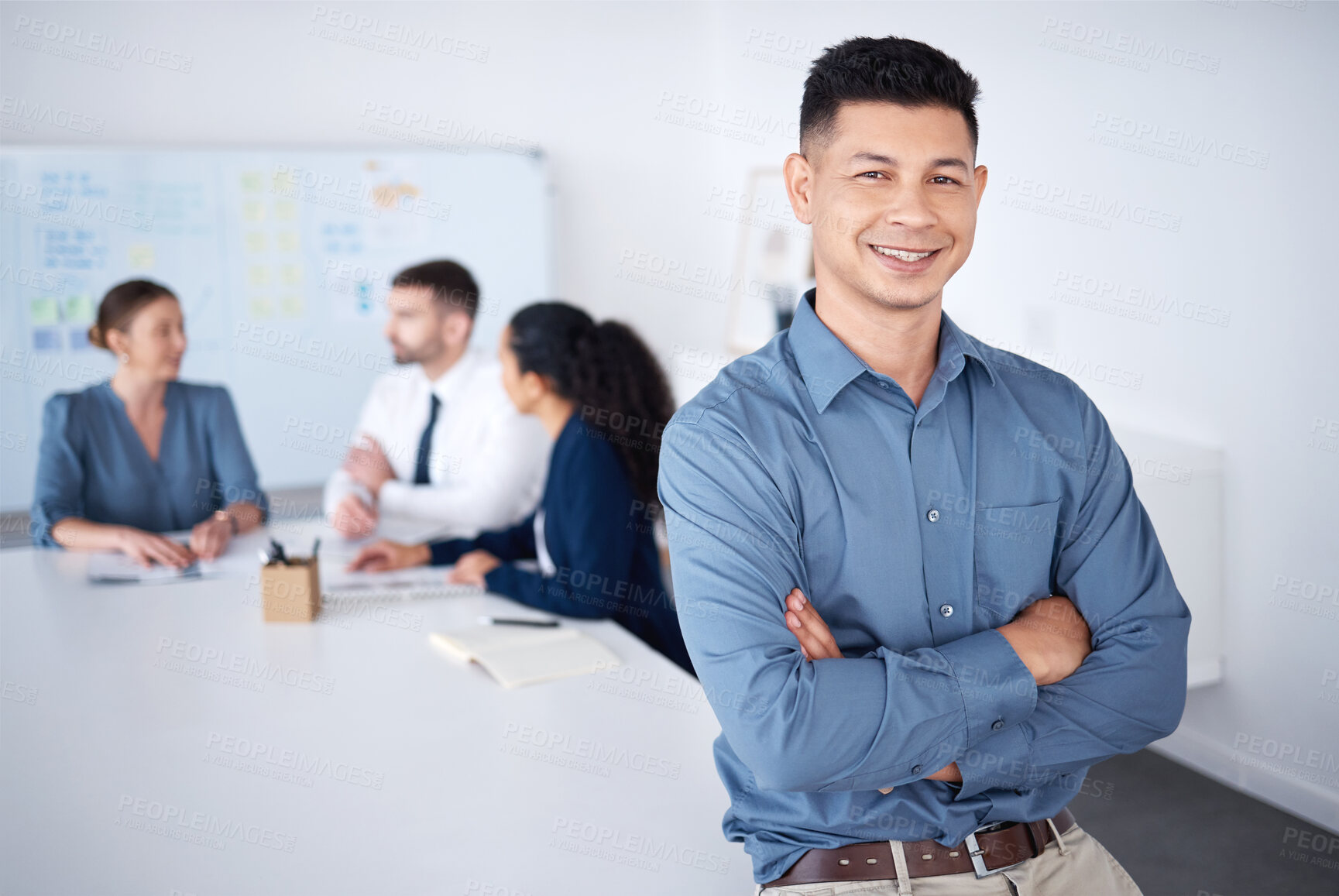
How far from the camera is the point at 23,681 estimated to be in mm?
2127

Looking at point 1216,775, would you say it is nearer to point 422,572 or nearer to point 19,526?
point 422,572

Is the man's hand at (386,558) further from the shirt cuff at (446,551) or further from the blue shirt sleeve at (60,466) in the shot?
the blue shirt sleeve at (60,466)

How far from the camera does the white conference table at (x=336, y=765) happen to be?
1.50 meters

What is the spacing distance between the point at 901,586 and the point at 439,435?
288 centimetres

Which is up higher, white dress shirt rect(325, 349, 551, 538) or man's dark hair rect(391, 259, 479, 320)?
man's dark hair rect(391, 259, 479, 320)

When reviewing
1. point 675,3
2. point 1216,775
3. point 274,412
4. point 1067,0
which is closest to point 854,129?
point 1067,0

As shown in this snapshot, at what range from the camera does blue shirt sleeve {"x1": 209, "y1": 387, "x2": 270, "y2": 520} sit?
3443mm

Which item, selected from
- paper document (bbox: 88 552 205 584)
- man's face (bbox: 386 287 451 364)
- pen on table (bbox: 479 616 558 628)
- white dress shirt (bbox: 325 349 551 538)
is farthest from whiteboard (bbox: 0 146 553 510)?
pen on table (bbox: 479 616 558 628)

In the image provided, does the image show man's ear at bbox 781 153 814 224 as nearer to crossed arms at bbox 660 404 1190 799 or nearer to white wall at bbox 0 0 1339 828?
crossed arms at bbox 660 404 1190 799

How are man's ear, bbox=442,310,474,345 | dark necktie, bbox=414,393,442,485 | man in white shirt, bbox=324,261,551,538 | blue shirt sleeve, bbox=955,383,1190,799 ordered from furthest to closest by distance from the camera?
man's ear, bbox=442,310,474,345, dark necktie, bbox=414,393,442,485, man in white shirt, bbox=324,261,551,538, blue shirt sleeve, bbox=955,383,1190,799

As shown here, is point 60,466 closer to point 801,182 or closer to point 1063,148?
point 801,182

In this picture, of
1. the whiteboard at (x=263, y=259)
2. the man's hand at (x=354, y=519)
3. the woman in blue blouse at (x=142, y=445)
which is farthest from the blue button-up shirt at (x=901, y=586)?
the whiteboard at (x=263, y=259)

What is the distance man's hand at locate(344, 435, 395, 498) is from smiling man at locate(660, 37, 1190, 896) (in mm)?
2532

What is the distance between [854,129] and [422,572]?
1.79 metres
